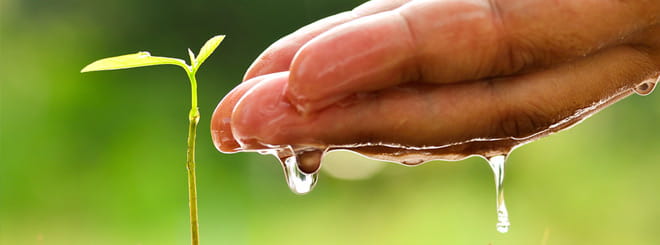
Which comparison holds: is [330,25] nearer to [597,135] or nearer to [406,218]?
[406,218]

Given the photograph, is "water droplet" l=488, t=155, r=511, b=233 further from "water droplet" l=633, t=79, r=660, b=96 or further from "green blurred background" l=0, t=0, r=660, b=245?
"green blurred background" l=0, t=0, r=660, b=245

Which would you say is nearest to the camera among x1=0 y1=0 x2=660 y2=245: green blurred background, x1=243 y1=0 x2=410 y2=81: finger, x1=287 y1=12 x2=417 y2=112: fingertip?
x1=287 y1=12 x2=417 y2=112: fingertip

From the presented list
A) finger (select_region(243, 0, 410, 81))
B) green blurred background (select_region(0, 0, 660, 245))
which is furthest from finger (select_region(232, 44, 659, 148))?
green blurred background (select_region(0, 0, 660, 245))

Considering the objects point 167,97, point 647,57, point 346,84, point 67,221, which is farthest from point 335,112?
point 167,97

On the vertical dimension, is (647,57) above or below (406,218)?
above

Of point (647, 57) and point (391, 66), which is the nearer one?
point (391, 66)

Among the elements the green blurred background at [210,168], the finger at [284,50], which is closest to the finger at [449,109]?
the finger at [284,50]

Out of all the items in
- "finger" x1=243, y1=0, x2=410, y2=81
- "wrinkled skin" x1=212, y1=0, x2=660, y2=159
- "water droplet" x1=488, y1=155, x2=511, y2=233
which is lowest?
"water droplet" x1=488, y1=155, x2=511, y2=233
